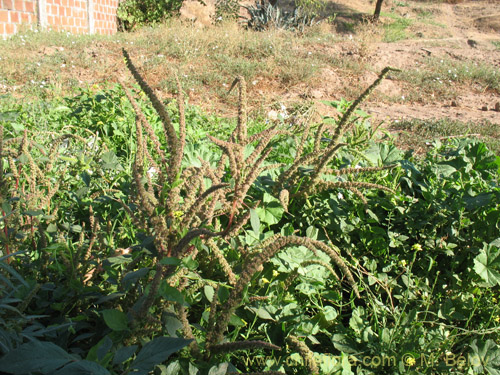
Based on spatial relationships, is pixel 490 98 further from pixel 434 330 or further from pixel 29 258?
pixel 29 258

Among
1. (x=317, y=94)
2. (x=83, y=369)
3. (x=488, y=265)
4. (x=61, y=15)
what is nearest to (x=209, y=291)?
(x=83, y=369)

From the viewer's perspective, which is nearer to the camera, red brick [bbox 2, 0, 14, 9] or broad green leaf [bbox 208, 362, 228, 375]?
broad green leaf [bbox 208, 362, 228, 375]

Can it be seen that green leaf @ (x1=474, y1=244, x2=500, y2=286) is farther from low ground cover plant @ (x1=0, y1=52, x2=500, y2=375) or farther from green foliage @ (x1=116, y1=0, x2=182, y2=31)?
green foliage @ (x1=116, y1=0, x2=182, y2=31)

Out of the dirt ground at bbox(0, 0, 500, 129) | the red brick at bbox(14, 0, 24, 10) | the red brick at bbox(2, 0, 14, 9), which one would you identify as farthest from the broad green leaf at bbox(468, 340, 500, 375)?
the red brick at bbox(14, 0, 24, 10)

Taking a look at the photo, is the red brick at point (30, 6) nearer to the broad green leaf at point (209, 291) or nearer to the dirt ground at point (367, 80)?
the dirt ground at point (367, 80)

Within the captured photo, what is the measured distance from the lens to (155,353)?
855mm

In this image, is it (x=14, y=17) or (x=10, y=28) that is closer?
(x=10, y=28)

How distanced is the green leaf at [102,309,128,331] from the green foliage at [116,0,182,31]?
A: 42.7ft

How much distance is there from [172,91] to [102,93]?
263 cm

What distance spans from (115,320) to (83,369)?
8.4 inches

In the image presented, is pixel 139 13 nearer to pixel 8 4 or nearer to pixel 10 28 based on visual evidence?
pixel 8 4

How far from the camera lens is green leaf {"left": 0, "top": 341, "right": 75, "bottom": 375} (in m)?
0.75

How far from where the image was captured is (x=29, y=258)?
5.17 feet

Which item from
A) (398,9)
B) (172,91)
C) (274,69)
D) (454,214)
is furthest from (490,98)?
(398,9)
